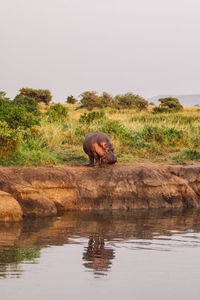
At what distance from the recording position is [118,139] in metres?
16.3

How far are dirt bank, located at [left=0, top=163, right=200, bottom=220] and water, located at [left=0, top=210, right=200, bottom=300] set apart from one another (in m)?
0.61

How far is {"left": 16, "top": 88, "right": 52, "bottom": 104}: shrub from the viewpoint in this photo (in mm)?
41156

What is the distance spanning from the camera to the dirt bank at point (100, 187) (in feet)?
33.0

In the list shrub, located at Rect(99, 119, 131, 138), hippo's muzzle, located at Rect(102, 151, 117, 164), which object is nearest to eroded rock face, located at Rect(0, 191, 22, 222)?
hippo's muzzle, located at Rect(102, 151, 117, 164)

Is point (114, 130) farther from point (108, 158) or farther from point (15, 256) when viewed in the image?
point (15, 256)

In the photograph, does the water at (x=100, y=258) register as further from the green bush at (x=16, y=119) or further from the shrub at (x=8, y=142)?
the green bush at (x=16, y=119)

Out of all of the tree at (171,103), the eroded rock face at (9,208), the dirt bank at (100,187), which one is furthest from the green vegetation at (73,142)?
the tree at (171,103)

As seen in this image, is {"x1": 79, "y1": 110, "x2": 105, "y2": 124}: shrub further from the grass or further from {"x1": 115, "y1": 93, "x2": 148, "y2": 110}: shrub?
{"x1": 115, "y1": 93, "x2": 148, "y2": 110}: shrub

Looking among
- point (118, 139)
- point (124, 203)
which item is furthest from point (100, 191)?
point (118, 139)

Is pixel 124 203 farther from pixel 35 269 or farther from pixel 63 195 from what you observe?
pixel 35 269

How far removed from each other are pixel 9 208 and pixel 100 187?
7.98 feet

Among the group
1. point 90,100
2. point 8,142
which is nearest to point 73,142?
point 8,142

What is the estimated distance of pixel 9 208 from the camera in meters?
9.22

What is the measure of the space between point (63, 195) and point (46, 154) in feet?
9.14
